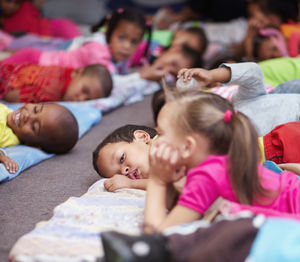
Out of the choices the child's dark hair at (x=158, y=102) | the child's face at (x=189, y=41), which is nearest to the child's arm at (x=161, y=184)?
the child's dark hair at (x=158, y=102)

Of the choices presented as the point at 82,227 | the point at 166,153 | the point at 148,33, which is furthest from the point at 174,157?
the point at 148,33

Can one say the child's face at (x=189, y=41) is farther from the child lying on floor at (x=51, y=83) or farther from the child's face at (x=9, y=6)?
the child's face at (x=9, y=6)

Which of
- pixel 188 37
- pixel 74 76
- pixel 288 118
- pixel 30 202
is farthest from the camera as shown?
pixel 188 37

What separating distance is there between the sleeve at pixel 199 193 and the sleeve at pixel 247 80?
1.74 ft

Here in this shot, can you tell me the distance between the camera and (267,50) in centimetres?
249

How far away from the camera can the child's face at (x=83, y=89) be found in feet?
6.76

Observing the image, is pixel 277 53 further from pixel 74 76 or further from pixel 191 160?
pixel 191 160

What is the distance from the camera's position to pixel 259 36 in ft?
8.61

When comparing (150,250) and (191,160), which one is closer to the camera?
(150,250)

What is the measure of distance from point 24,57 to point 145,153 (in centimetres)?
156

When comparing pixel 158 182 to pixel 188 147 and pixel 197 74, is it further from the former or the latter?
pixel 197 74

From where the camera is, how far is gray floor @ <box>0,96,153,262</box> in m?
0.98

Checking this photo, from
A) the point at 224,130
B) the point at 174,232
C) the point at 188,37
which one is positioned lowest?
the point at 188,37

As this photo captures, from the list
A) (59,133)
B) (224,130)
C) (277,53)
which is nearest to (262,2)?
(277,53)
